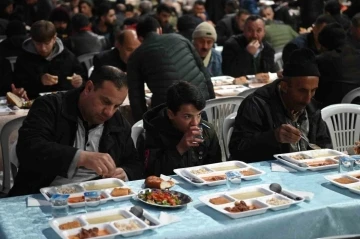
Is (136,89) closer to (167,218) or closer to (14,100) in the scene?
(14,100)

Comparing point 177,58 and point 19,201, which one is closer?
point 19,201

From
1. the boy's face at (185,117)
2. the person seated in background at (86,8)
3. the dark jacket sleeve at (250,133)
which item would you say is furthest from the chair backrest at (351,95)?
the person seated in background at (86,8)

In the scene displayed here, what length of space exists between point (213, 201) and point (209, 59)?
4.15 meters

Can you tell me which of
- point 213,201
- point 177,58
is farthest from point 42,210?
point 177,58

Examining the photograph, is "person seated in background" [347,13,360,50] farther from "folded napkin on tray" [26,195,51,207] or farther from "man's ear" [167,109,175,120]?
"folded napkin on tray" [26,195,51,207]

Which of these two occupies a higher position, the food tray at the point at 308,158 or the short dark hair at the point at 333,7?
the short dark hair at the point at 333,7

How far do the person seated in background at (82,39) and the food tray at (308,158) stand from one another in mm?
5275

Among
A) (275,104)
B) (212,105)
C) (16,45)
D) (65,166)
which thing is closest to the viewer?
(65,166)

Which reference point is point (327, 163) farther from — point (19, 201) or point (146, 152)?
point (19, 201)

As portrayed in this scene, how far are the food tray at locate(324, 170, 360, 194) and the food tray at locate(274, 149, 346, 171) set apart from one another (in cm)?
17

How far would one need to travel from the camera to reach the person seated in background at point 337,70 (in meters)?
5.88

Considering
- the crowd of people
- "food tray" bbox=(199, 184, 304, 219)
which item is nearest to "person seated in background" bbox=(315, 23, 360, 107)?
the crowd of people

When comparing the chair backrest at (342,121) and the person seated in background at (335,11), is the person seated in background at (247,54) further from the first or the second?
the chair backrest at (342,121)

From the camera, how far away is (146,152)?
→ 3857mm
